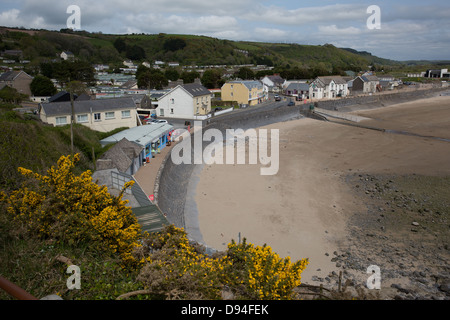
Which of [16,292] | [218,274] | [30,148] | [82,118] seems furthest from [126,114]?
[16,292]

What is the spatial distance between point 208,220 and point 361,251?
723 cm

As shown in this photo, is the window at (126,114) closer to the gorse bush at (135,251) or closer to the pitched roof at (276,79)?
the gorse bush at (135,251)

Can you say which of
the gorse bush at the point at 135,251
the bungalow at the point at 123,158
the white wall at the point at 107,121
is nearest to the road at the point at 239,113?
the white wall at the point at 107,121

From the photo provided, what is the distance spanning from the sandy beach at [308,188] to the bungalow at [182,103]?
1106 centimetres

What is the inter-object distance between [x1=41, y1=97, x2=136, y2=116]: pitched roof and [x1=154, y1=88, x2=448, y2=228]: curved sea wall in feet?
23.5

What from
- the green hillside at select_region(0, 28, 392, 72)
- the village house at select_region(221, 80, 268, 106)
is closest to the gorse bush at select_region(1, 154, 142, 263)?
the village house at select_region(221, 80, 268, 106)

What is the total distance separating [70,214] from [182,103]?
3261cm

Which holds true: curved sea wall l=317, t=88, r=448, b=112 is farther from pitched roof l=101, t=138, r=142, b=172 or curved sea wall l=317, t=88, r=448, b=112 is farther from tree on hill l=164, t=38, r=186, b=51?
tree on hill l=164, t=38, r=186, b=51

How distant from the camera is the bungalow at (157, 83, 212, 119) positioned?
37581 mm

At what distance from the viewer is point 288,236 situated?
46.9ft

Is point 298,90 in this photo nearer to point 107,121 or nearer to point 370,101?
point 370,101
